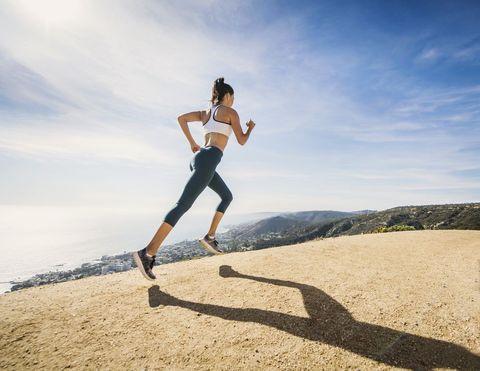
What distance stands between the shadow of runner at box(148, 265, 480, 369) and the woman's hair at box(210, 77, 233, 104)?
312 cm

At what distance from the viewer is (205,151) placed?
4.14m

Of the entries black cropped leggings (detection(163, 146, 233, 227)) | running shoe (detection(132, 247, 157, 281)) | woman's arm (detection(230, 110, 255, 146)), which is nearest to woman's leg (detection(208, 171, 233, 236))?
black cropped leggings (detection(163, 146, 233, 227))

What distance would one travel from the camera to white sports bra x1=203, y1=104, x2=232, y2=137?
425 cm

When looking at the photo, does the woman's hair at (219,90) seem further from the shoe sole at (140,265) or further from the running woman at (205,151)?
the shoe sole at (140,265)

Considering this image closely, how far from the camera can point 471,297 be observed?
3.72 meters

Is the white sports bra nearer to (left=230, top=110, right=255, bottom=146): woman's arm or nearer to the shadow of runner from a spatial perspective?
(left=230, top=110, right=255, bottom=146): woman's arm

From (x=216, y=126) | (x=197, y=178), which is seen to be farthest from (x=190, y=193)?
(x=216, y=126)

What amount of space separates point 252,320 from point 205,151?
2.41m

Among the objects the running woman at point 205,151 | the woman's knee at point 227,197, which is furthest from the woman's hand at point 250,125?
the woman's knee at point 227,197

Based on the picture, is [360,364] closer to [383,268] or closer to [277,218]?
[383,268]

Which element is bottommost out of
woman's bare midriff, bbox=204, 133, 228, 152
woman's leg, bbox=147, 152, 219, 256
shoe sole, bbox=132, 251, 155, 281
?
shoe sole, bbox=132, 251, 155, 281

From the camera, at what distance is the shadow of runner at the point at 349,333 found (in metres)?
2.28

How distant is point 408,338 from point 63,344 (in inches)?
130

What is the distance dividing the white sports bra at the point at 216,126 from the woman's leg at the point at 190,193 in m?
0.43
